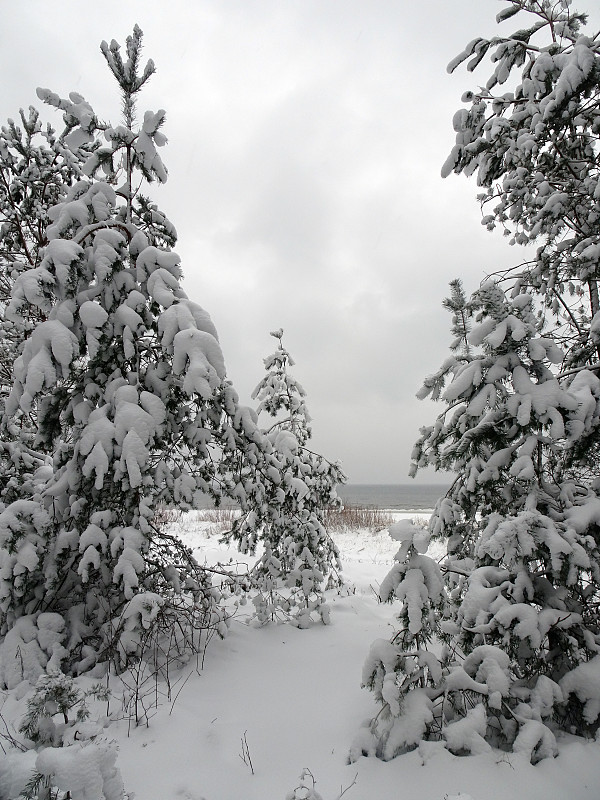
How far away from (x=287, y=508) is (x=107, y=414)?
2657 millimetres

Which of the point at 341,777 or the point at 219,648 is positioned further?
the point at 219,648

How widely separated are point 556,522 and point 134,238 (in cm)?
423

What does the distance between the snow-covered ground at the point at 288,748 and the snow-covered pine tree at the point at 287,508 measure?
0.83 metres

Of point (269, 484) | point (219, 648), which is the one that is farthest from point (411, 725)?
point (269, 484)

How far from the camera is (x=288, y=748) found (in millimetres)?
2797

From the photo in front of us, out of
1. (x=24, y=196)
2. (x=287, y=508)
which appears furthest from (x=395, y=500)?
(x=24, y=196)

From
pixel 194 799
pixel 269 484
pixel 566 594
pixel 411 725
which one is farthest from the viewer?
pixel 269 484

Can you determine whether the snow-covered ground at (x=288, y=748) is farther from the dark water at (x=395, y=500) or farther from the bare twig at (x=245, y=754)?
the dark water at (x=395, y=500)

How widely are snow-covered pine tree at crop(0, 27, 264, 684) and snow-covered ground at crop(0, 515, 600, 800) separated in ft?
2.15

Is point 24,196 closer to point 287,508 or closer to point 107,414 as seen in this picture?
point 107,414

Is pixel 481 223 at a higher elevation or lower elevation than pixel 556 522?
higher

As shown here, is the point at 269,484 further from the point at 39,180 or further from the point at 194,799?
the point at 39,180

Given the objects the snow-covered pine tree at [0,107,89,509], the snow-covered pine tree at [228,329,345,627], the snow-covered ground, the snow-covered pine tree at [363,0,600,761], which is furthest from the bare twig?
the snow-covered pine tree at [0,107,89,509]

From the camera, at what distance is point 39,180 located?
5.99 m
